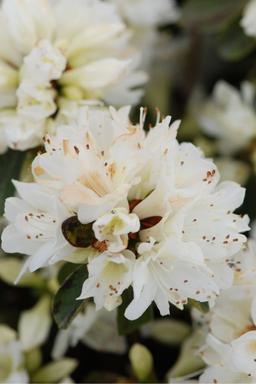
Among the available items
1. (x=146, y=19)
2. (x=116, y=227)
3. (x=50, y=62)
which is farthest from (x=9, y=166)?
(x=146, y=19)

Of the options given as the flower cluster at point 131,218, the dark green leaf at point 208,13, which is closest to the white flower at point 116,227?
the flower cluster at point 131,218

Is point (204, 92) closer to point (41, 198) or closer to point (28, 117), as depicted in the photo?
point (28, 117)

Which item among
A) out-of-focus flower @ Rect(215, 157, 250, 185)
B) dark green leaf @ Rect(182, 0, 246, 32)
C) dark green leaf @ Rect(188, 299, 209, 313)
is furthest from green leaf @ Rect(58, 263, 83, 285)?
dark green leaf @ Rect(182, 0, 246, 32)

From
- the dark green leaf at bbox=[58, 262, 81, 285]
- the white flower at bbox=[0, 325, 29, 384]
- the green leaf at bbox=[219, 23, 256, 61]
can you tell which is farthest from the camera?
the green leaf at bbox=[219, 23, 256, 61]

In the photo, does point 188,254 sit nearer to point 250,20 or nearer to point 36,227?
point 36,227

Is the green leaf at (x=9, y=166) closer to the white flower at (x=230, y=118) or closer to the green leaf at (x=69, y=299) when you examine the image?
the green leaf at (x=69, y=299)

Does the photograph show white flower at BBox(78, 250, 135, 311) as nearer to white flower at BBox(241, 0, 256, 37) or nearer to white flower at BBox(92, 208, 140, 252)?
white flower at BBox(92, 208, 140, 252)
